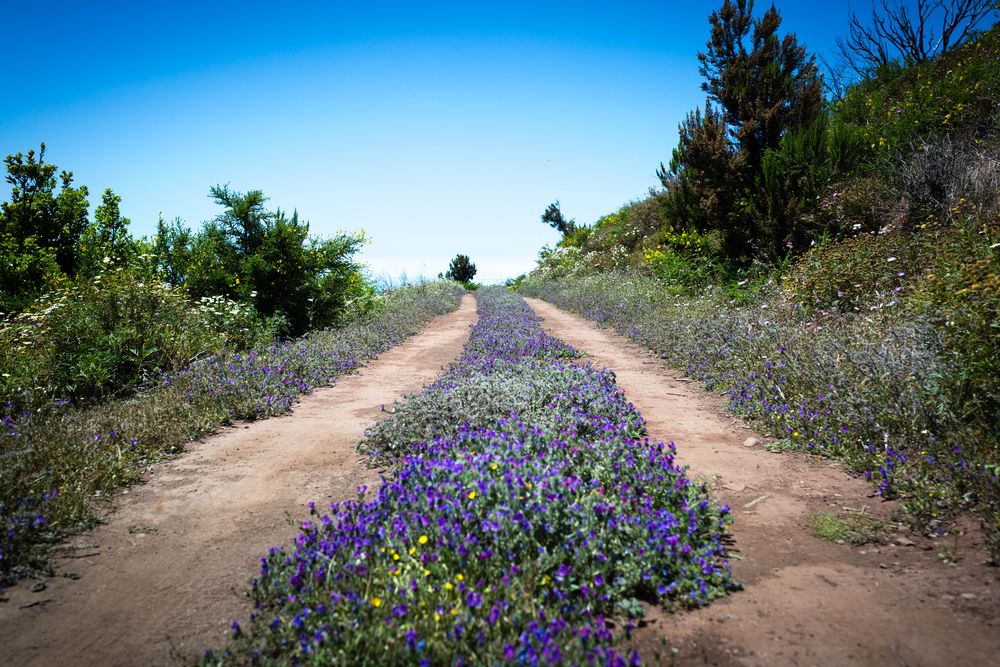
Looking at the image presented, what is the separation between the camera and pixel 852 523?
3.20m

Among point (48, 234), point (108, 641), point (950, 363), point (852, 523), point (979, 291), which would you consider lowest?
point (108, 641)

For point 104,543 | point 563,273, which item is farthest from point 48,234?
point 563,273

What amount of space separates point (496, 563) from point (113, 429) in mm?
4332

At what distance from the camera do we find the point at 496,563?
8.48 feet

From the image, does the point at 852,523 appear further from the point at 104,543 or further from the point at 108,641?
the point at 104,543

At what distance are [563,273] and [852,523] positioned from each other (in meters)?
27.7

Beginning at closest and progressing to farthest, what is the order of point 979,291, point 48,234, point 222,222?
point 979,291 < point 222,222 < point 48,234

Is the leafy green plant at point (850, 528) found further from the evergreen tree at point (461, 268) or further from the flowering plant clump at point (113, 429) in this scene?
the evergreen tree at point (461, 268)

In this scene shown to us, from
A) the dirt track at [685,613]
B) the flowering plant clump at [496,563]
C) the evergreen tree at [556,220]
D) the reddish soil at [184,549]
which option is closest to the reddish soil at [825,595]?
the dirt track at [685,613]

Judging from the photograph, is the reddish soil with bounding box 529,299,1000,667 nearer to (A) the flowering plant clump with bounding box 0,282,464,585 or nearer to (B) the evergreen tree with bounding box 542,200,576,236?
(A) the flowering plant clump with bounding box 0,282,464,585

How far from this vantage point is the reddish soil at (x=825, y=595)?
85.2 inches

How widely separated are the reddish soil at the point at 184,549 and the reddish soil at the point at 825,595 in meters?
2.28

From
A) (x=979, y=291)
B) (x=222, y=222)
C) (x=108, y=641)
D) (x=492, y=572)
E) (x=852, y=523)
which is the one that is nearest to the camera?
(x=108, y=641)

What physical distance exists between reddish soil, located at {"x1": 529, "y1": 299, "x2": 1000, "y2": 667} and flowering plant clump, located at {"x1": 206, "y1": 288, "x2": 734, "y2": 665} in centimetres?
21
